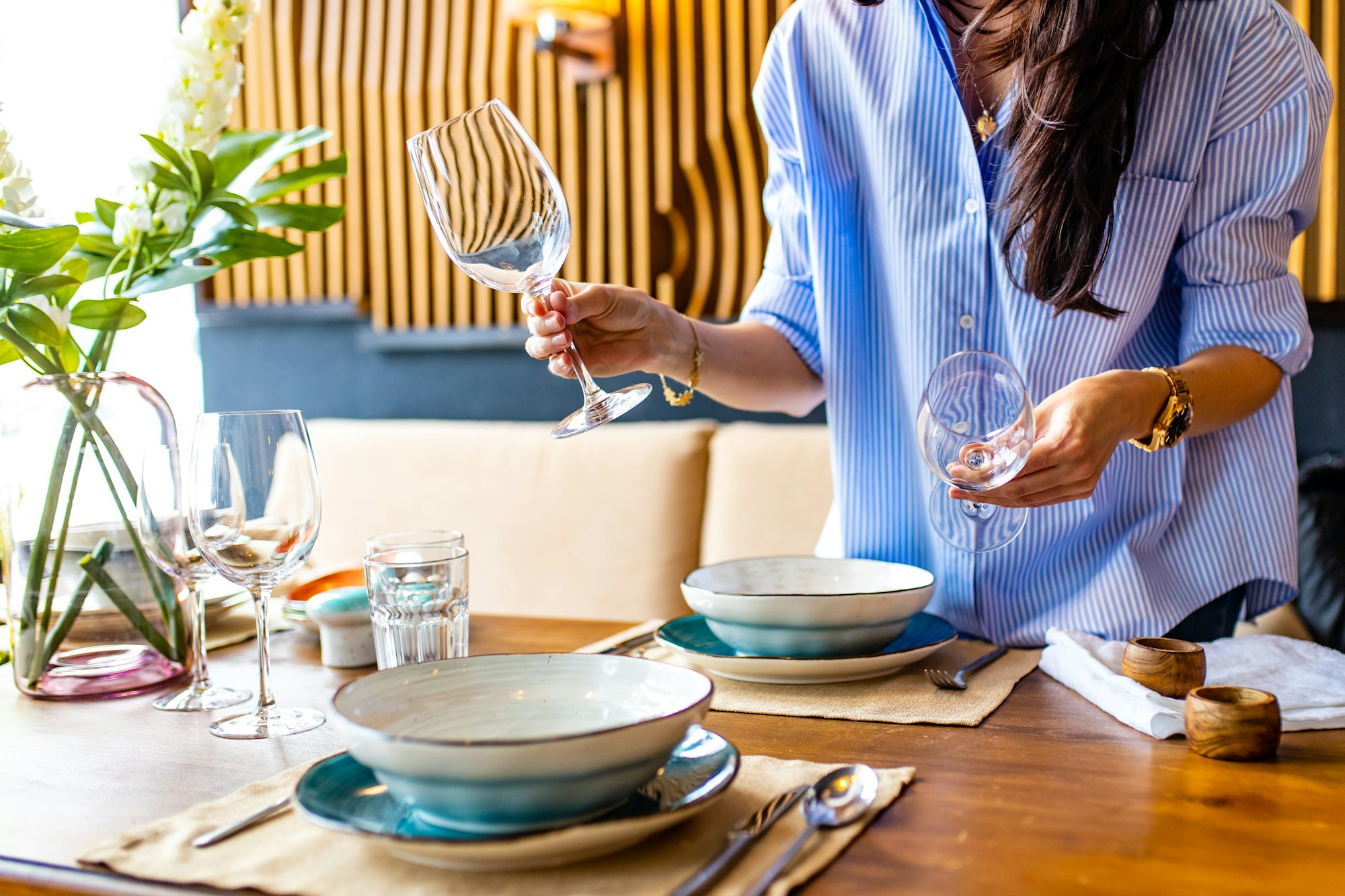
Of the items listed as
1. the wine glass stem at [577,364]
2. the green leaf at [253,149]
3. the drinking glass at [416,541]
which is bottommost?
the drinking glass at [416,541]

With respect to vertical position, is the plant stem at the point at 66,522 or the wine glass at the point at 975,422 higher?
the wine glass at the point at 975,422

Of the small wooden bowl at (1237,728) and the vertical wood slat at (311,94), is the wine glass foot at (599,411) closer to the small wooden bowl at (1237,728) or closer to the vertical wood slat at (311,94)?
the small wooden bowl at (1237,728)

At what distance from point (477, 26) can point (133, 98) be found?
47.1 inches

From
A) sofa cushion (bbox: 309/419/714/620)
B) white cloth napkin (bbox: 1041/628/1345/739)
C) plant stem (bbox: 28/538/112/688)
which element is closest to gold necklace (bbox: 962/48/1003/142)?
white cloth napkin (bbox: 1041/628/1345/739)

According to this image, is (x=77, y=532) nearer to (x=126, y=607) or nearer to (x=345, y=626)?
(x=126, y=607)

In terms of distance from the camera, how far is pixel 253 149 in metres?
1.19

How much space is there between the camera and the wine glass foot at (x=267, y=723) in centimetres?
89

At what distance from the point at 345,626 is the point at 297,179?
0.47m

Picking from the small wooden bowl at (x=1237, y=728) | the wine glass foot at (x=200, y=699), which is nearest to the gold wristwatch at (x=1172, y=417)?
the small wooden bowl at (x=1237, y=728)

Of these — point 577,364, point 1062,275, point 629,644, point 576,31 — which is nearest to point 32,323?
point 577,364

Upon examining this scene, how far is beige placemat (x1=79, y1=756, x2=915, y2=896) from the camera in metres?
0.59

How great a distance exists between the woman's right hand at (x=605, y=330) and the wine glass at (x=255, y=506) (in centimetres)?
24

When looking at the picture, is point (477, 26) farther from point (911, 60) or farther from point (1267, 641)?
point (1267, 641)

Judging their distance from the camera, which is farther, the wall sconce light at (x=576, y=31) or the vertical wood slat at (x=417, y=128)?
the vertical wood slat at (x=417, y=128)
